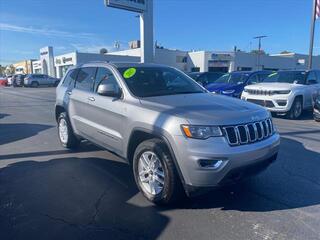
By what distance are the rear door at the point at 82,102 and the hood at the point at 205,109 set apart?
5.14 feet

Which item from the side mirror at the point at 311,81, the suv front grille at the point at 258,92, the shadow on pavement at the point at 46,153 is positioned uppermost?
the side mirror at the point at 311,81

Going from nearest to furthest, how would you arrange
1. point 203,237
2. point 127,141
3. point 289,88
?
1. point 203,237
2. point 127,141
3. point 289,88

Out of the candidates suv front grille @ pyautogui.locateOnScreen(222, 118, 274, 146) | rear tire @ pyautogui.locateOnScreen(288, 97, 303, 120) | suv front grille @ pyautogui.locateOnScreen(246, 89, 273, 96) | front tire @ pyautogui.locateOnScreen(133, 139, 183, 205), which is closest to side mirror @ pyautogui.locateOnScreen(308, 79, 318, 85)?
rear tire @ pyautogui.locateOnScreen(288, 97, 303, 120)

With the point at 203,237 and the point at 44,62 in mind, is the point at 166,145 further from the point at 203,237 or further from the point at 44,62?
the point at 44,62

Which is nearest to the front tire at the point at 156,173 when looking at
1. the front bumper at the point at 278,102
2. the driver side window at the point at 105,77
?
the driver side window at the point at 105,77

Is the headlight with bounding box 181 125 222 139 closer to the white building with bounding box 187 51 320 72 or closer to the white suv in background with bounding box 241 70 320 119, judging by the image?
the white suv in background with bounding box 241 70 320 119

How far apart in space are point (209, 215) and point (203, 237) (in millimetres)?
484

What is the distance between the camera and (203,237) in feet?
10.1

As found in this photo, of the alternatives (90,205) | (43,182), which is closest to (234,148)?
(90,205)

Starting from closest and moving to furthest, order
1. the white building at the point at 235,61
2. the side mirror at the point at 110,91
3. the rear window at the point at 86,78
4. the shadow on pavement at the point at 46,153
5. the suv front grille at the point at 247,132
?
1. the suv front grille at the point at 247,132
2. the side mirror at the point at 110,91
3. the rear window at the point at 86,78
4. the shadow on pavement at the point at 46,153
5. the white building at the point at 235,61

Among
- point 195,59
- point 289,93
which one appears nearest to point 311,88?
point 289,93

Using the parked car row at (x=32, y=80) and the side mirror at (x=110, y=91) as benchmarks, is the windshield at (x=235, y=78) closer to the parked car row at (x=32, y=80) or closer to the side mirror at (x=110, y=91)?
the side mirror at (x=110, y=91)

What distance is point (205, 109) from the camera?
3.65 m

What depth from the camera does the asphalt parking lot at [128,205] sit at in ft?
10.5
